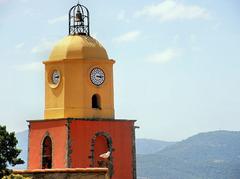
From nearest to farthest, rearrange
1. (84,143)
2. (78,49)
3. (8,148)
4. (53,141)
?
(8,148), (84,143), (53,141), (78,49)

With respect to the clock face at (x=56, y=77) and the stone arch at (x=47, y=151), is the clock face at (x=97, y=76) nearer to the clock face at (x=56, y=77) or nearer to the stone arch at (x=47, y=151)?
the clock face at (x=56, y=77)

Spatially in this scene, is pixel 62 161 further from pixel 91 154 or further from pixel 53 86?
pixel 53 86

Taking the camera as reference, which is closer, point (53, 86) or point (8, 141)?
point (8, 141)

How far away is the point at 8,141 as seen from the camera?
28953 mm

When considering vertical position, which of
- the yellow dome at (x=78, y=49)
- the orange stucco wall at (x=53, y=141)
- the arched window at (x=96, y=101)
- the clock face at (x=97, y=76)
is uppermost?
the yellow dome at (x=78, y=49)

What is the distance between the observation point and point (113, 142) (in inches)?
1490

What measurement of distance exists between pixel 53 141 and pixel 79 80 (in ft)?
12.7

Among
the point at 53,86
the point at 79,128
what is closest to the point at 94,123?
the point at 79,128

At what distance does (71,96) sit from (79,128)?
2.04 meters

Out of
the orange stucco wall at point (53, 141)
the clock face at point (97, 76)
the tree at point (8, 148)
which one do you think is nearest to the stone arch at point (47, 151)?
the orange stucco wall at point (53, 141)

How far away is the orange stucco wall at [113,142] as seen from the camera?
36.4 metres

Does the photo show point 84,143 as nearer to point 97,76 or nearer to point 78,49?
point 97,76

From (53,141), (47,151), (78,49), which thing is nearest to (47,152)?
(47,151)

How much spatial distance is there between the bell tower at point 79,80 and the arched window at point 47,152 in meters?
1.43
